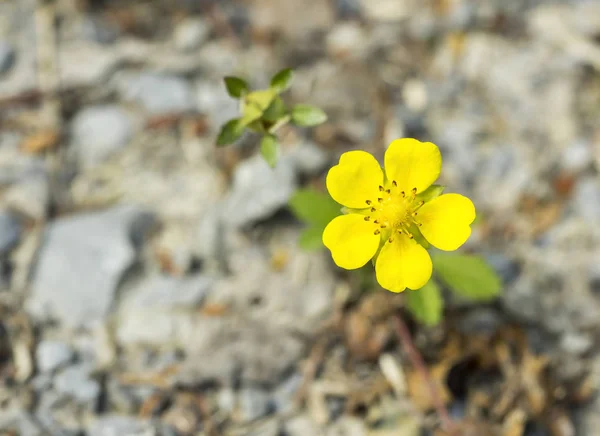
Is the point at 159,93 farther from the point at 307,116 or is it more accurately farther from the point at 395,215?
the point at 395,215

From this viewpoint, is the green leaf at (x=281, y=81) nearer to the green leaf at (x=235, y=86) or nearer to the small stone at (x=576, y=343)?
the green leaf at (x=235, y=86)

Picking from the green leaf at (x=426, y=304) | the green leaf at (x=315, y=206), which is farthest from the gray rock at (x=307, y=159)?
the green leaf at (x=426, y=304)

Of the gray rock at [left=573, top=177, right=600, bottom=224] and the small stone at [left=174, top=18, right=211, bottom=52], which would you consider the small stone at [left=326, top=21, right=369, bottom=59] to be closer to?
the small stone at [left=174, top=18, right=211, bottom=52]

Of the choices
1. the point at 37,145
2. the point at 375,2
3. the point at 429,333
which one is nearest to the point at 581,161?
the point at 429,333

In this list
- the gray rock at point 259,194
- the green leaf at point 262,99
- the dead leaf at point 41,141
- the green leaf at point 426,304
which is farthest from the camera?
the dead leaf at point 41,141

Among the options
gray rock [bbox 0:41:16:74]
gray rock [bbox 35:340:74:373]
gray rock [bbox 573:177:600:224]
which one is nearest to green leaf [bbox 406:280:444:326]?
gray rock [bbox 573:177:600:224]

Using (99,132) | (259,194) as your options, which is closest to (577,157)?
(259,194)
